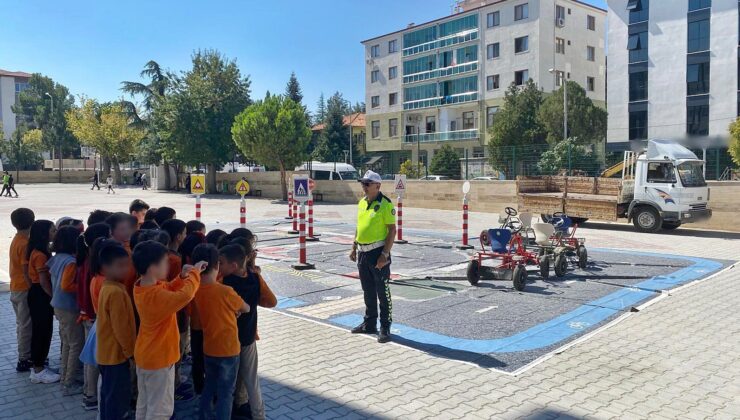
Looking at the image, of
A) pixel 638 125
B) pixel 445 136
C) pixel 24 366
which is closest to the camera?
pixel 24 366

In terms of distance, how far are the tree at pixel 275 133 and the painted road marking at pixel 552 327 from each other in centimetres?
2582

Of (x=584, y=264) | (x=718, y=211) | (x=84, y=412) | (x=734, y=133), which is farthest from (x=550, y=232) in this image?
(x=734, y=133)

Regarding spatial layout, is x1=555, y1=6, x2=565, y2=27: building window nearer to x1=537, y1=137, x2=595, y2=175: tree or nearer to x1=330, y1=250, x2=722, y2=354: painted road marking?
x1=537, y1=137, x2=595, y2=175: tree

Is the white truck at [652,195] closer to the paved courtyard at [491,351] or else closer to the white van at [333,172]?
the paved courtyard at [491,351]

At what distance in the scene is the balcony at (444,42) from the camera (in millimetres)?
51906

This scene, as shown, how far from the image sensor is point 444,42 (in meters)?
54.5

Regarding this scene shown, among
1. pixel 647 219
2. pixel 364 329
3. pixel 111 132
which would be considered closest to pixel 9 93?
pixel 111 132

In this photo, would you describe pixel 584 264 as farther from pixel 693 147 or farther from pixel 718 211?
pixel 693 147

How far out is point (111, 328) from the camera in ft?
12.8

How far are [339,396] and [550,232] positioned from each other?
6.30m

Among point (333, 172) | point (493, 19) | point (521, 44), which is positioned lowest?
point (333, 172)

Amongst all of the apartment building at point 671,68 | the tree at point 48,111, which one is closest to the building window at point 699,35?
the apartment building at point 671,68

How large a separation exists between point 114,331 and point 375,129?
59372 millimetres

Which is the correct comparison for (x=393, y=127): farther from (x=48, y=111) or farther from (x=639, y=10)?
(x=48, y=111)
